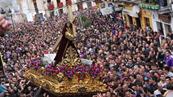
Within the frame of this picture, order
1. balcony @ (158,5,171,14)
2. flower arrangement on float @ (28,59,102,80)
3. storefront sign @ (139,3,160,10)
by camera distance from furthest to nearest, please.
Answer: storefront sign @ (139,3,160,10), balcony @ (158,5,171,14), flower arrangement on float @ (28,59,102,80)

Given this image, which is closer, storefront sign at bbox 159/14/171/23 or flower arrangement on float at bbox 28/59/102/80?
flower arrangement on float at bbox 28/59/102/80

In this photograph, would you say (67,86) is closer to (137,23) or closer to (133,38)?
(133,38)

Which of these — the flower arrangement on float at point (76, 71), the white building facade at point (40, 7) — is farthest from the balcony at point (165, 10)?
the white building facade at point (40, 7)

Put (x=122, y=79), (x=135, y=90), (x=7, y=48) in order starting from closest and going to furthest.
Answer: (x=135, y=90) < (x=122, y=79) < (x=7, y=48)

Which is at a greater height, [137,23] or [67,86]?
[67,86]

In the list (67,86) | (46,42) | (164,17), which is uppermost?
(67,86)

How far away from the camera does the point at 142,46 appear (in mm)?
22938

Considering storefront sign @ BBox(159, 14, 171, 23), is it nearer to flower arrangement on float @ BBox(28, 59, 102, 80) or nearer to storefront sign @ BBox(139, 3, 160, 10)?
storefront sign @ BBox(139, 3, 160, 10)

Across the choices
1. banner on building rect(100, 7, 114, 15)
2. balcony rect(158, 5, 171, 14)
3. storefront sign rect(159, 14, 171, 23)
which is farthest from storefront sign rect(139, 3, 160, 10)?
banner on building rect(100, 7, 114, 15)

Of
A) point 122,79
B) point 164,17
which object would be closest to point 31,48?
point 164,17

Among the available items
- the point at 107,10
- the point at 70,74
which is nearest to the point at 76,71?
the point at 70,74

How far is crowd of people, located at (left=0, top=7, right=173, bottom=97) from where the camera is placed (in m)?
13.6

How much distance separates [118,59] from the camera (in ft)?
65.8

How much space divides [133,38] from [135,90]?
13712mm
